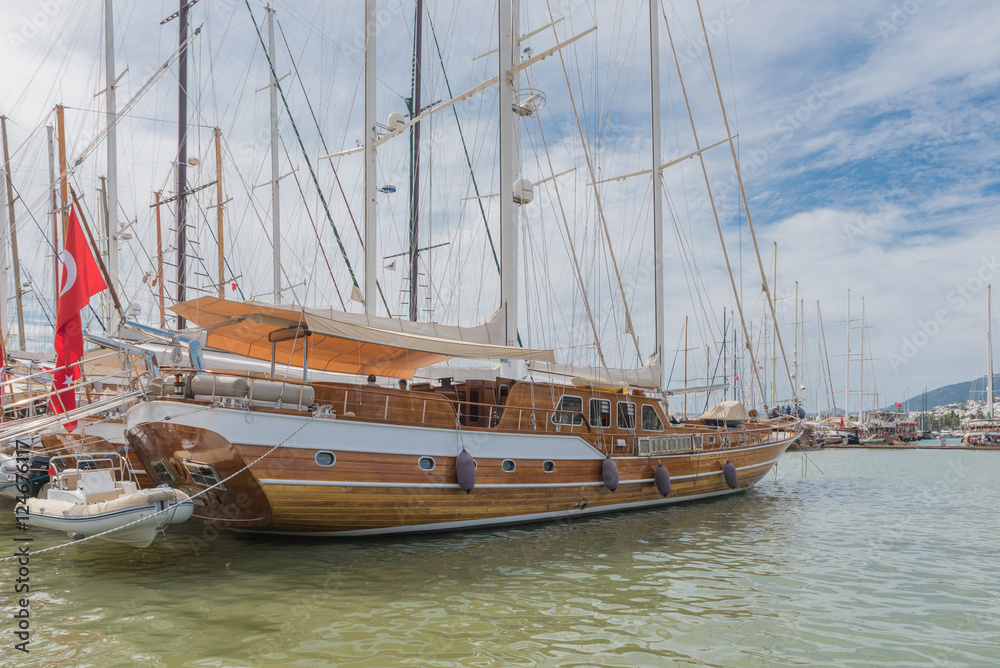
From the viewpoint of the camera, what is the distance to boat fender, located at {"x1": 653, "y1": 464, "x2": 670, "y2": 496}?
14094mm

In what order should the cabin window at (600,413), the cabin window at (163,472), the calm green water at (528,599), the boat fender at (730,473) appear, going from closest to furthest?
the calm green water at (528,599)
the cabin window at (163,472)
the cabin window at (600,413)
the boat fender at (730,473)

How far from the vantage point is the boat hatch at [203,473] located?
892cm

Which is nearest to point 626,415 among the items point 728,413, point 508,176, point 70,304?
point 728,413

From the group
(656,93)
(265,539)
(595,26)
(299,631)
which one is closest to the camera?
(299,631)

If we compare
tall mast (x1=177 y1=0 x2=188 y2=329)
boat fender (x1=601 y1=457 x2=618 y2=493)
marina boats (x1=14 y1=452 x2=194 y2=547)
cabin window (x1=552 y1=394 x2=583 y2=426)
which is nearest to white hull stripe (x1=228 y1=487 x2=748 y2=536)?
boat fender (x1=601 y1=457 x2=618 y2=493)

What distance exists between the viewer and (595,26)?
13320 mm

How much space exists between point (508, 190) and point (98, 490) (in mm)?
9358

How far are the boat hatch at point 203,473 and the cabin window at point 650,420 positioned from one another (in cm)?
909

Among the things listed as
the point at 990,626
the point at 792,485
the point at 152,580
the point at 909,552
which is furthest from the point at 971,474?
the point at 152,580

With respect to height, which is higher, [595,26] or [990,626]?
[595,26]

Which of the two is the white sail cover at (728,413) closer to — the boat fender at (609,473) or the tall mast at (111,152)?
the boat fender at (609,473)

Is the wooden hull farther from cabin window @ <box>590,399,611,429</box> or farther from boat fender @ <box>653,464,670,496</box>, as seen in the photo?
boat fender @ <box>653,464,670,496</box>

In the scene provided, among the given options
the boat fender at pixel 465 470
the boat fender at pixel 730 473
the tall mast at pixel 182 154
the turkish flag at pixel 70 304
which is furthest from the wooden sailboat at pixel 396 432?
the tall mast at pixel 182 154

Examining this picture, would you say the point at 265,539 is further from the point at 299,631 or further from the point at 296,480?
Result: the point at 299,631
